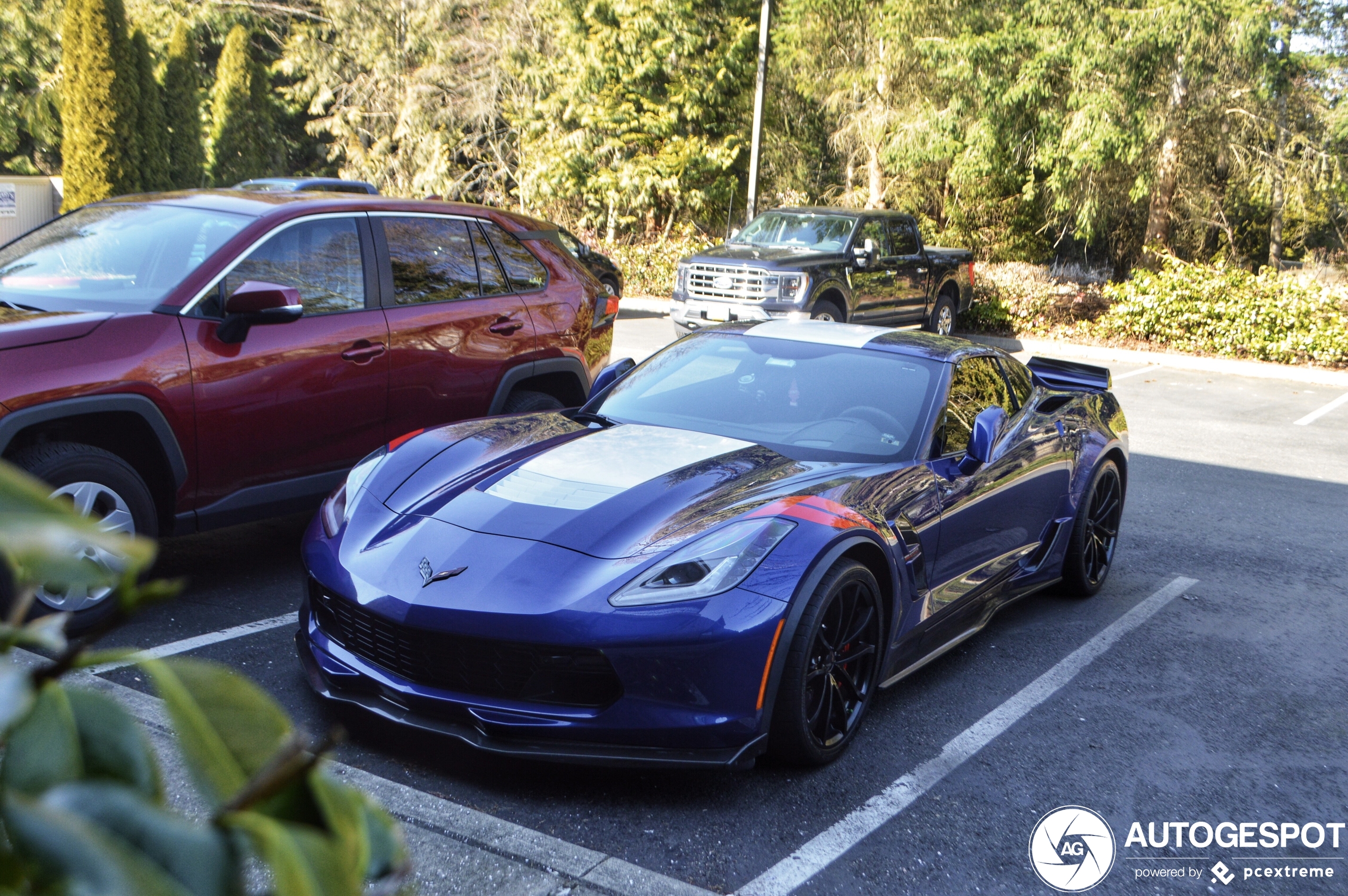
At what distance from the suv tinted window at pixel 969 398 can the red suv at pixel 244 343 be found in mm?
2426

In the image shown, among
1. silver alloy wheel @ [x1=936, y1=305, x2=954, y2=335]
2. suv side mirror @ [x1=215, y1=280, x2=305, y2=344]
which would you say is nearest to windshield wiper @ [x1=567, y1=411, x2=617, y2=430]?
suv side mirror @ [x1=215, y1=280, x2=305, y2=344]

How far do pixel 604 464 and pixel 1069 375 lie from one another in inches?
138

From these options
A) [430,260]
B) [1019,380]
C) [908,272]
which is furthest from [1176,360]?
[430,260]

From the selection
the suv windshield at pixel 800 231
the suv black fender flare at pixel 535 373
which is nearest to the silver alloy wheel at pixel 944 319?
the suv windshield at pixel 800 231

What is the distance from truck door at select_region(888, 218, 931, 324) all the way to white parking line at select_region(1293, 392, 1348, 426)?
543cm

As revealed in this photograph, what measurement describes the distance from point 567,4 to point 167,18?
44.3 feet

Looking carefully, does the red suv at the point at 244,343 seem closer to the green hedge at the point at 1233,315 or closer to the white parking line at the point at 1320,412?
the white parking line at the point at 1320,412

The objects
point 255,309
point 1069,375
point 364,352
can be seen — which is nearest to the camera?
point 255,309

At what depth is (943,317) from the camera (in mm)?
17953

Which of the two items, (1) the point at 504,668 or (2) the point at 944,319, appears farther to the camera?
(2) the point at 944,319

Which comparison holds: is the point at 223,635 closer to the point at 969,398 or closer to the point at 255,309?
the point at 255,309

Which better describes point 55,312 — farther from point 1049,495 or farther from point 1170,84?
point 1170,84

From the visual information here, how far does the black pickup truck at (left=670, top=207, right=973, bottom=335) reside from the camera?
1449cm

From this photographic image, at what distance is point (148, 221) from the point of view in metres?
5.43
